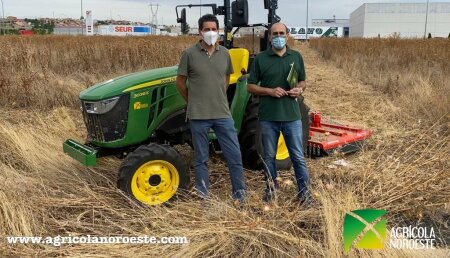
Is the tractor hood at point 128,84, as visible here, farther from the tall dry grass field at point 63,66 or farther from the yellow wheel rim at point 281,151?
the tall dry grass field at point 63,66

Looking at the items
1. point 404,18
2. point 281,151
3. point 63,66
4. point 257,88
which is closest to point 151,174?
point 257,88

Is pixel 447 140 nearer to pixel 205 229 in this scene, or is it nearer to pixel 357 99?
pixel 205 229

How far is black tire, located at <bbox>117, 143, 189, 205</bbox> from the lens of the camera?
3.94 m

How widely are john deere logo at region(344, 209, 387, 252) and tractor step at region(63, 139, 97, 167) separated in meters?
2.27

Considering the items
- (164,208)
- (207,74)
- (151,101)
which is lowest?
(164,208)

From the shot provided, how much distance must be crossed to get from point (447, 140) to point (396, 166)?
5.36 feet

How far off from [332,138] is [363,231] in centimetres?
287

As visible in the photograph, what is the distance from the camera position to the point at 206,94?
391 centimetres

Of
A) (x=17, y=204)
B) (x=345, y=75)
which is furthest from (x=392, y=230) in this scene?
(x=345, y=75)

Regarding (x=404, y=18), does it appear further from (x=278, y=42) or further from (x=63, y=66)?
(x=278, y=42)

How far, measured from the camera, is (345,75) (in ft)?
49.8

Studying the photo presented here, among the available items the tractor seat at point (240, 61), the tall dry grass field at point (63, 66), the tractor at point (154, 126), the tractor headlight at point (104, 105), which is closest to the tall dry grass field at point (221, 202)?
the tractor at point (154, 126)

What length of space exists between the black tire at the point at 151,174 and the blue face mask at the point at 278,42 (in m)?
1.29

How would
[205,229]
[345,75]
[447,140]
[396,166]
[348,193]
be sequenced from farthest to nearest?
[345,75]
[447,140]
[396,166]
[348,193]
[205,229]
